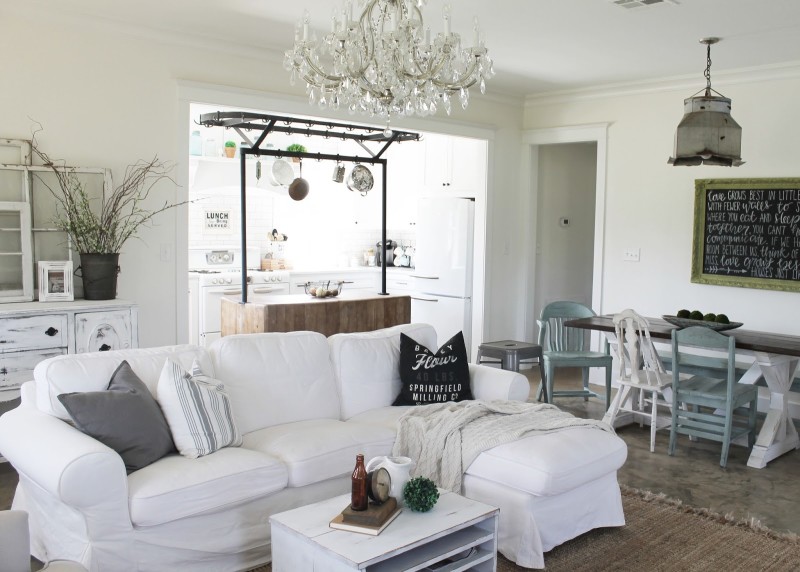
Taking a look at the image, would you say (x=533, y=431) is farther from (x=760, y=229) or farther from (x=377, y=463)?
(x=760, y=229)

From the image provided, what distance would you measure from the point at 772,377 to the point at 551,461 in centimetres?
231

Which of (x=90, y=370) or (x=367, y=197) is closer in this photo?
(x=90, y=370)

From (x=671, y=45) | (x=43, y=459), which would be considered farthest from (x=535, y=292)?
(x=43, y=459)


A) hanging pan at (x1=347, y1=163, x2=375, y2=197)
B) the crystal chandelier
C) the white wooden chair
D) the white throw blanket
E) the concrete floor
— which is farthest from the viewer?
hanging pan at (x1=347, y1=163, x2=375, y2=197)

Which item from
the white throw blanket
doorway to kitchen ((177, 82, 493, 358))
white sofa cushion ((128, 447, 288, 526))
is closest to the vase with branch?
doorway to kitchen ((177, 82, 493, 358))

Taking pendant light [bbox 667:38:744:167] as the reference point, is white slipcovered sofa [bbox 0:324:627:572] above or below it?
below

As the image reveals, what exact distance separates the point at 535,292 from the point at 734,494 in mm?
3827

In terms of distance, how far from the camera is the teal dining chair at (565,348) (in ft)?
18.4

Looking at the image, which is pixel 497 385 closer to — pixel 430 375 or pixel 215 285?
pixel 430 375

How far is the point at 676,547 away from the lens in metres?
3.44

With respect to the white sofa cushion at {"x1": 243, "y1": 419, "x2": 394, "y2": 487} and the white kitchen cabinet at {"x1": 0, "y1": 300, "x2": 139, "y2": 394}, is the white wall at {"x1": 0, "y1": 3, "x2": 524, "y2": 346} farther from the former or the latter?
the white sofa cushion at {"x1": 243, "y1": 419, "x2": 394, "y2": 487}

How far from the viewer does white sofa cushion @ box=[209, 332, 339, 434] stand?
3.65 meters

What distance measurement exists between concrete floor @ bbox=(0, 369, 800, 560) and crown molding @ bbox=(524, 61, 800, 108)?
9.22ft

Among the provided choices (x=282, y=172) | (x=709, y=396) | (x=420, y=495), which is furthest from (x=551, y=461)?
(x=282, y=172)
